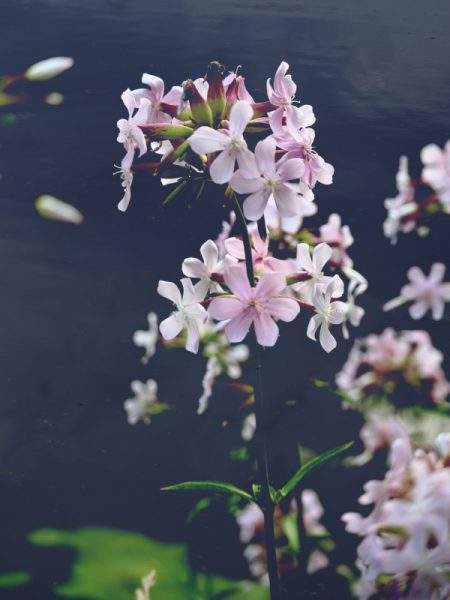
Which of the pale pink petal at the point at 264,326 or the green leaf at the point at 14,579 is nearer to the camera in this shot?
the pale pink petal at the point at 264,326

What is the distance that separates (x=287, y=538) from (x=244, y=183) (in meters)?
0.79

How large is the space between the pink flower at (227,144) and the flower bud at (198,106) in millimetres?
62

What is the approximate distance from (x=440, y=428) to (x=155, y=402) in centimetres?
76

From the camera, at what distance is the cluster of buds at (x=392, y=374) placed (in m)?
1.69

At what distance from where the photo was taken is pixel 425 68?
5.01 metres

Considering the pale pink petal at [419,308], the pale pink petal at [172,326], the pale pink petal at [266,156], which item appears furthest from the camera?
the pale pink petal at [419,308]

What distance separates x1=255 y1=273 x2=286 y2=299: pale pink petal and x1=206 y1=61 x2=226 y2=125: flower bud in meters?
0.23

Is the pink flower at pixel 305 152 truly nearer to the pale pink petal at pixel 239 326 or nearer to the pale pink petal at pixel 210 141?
the pale pink petal at pixel 210 141

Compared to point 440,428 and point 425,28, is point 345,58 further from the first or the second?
point 440,428

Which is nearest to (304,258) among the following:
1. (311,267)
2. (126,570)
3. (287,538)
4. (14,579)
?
(311,267)

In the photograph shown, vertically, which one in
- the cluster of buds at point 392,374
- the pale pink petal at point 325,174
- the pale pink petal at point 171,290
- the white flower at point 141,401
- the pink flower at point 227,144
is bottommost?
the white flower at point 141,401

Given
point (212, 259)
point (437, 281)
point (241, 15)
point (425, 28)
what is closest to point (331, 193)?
point (437, 281)

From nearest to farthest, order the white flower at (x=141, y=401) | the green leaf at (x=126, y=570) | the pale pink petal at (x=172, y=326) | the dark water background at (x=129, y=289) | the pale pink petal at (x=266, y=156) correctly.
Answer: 1. the pale pink petal at (x=266, y=156)
2. the pale pink petal at (x=172, y=326)
3. the green leaf at (x=126, y=570)
4. the dark water background at (x=129, y=289)
5. the white flower at (x=141, y=401)

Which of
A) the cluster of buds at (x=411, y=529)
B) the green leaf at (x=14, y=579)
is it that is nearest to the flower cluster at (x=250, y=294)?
the cluster of buds at (x=411, y=529)
